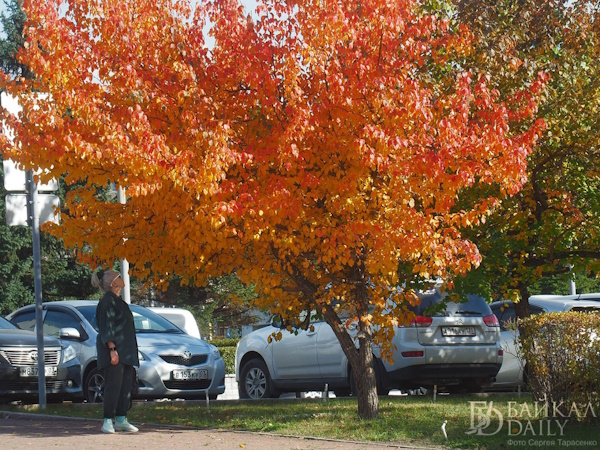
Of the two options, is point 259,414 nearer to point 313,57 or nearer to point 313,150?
point 313,150

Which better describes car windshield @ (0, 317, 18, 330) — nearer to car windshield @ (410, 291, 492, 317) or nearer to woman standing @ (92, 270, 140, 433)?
woman standing @ (92, 270, 140, 433)

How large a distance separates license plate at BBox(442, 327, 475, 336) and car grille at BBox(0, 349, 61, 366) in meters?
5.81

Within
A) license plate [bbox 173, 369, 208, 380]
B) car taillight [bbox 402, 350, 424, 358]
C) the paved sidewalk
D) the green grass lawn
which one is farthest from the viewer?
license plate [bbox 173, 369, 208, 380]

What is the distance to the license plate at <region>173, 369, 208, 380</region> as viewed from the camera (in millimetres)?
14430

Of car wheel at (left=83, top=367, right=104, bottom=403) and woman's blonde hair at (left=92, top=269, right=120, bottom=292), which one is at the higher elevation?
woman's blonde hair at (left=92, top=269, right=120, bottom=292)

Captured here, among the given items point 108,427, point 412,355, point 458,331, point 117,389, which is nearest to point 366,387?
point 117,389

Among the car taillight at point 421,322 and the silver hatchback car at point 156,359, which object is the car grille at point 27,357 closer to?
the silver hatchback car at point 156,359

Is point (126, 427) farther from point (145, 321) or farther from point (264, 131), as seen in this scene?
point (145, 321)

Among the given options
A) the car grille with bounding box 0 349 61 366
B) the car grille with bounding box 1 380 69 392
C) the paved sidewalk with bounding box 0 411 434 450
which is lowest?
the paved sidewalk with bounding box 0 411 434 450

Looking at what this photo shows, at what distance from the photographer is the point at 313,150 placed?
995cm

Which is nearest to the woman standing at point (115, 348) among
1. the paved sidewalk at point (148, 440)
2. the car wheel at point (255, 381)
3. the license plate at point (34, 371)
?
the paved sidewalk at point (148, 440)

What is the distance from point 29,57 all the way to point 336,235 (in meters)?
3.57

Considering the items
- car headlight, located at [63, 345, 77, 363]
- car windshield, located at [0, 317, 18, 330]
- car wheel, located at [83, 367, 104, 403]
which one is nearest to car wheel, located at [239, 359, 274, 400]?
car wheel, located at [83, 367, 104, 403]

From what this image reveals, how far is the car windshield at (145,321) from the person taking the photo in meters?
15.6
